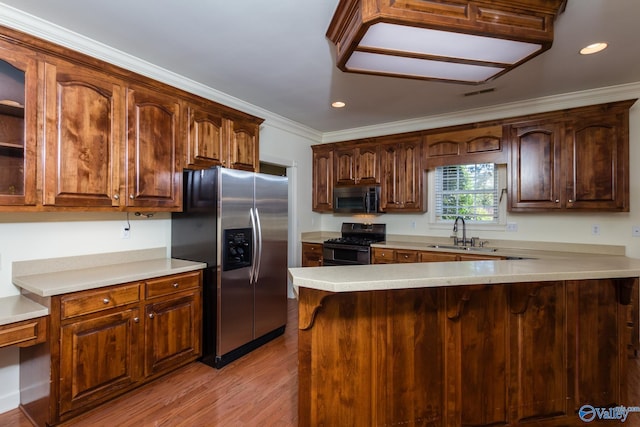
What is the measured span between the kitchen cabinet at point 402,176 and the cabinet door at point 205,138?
7.29 ft

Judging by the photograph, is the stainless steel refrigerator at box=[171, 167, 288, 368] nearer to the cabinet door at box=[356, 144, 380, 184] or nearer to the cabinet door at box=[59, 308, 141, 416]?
the cabinet door at box=[59, 308, 141, 416]

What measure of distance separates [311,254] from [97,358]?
2.90 meters

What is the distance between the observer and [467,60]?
1871mm

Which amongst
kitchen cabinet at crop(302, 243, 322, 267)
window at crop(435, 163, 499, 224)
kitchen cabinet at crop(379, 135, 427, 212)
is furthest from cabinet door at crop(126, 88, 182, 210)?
window at crop(435, 163, 499, 224)

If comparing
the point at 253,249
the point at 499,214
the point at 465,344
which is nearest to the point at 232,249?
the point at 253,249

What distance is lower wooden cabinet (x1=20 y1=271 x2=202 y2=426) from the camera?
6.36 ft

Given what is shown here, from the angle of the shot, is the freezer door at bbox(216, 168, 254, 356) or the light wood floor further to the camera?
the freezer door at bbox(216, 168, 254, 356)

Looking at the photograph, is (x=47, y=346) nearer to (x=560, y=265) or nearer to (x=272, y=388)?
(x=272, y=388)

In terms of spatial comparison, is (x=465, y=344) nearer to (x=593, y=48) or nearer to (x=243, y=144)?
(x=593, y=48)

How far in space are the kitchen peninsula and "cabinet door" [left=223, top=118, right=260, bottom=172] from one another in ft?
6.53

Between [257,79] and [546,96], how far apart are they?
3.17 m

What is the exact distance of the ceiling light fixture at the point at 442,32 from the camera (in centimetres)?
150

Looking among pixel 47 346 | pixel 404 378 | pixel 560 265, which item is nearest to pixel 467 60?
pixel 560 265

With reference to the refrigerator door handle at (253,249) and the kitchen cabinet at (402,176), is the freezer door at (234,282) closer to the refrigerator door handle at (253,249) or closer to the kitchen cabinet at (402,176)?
the refrigerator door handle at (253,249)
